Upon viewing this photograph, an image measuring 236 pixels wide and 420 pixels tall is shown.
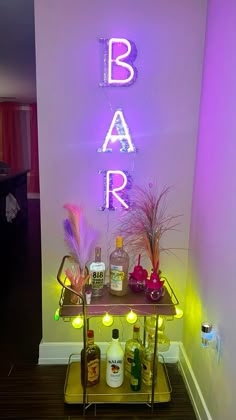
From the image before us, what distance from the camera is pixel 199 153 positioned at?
5.24 ft

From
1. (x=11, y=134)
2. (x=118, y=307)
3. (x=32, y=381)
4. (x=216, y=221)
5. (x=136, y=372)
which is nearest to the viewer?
(x=216, y=221)

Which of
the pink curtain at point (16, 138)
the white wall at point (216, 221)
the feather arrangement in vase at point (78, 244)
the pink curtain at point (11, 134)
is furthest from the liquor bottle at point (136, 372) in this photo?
the pink curtain at point (11, 134)

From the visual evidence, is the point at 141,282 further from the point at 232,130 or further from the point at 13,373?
the point at 13,373

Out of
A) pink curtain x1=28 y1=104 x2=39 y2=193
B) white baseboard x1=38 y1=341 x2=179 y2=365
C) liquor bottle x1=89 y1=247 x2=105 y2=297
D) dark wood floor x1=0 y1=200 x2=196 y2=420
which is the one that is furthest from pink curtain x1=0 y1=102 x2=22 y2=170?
liquor bottle x1=89 y1=247 x2=105 y2=297

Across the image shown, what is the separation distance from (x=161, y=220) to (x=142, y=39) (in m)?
0.93

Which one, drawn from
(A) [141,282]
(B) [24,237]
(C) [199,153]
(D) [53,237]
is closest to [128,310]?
(A) [141,282]

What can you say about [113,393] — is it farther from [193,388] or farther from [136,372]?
[193,388]

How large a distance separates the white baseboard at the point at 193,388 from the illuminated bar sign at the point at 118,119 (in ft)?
3.02

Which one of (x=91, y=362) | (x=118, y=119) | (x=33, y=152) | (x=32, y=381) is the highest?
(x=118, y=119)

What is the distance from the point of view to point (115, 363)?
1.55 metres

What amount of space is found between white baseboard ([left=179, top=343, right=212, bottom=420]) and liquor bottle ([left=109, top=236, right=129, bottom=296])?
57 cm

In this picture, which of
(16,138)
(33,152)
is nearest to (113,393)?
(33,152)

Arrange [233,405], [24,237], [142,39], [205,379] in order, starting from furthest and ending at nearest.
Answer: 1. [24,237]
2. [142,39]
3. [205,379]
4. [233,405]

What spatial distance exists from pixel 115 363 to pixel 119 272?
0.47m
